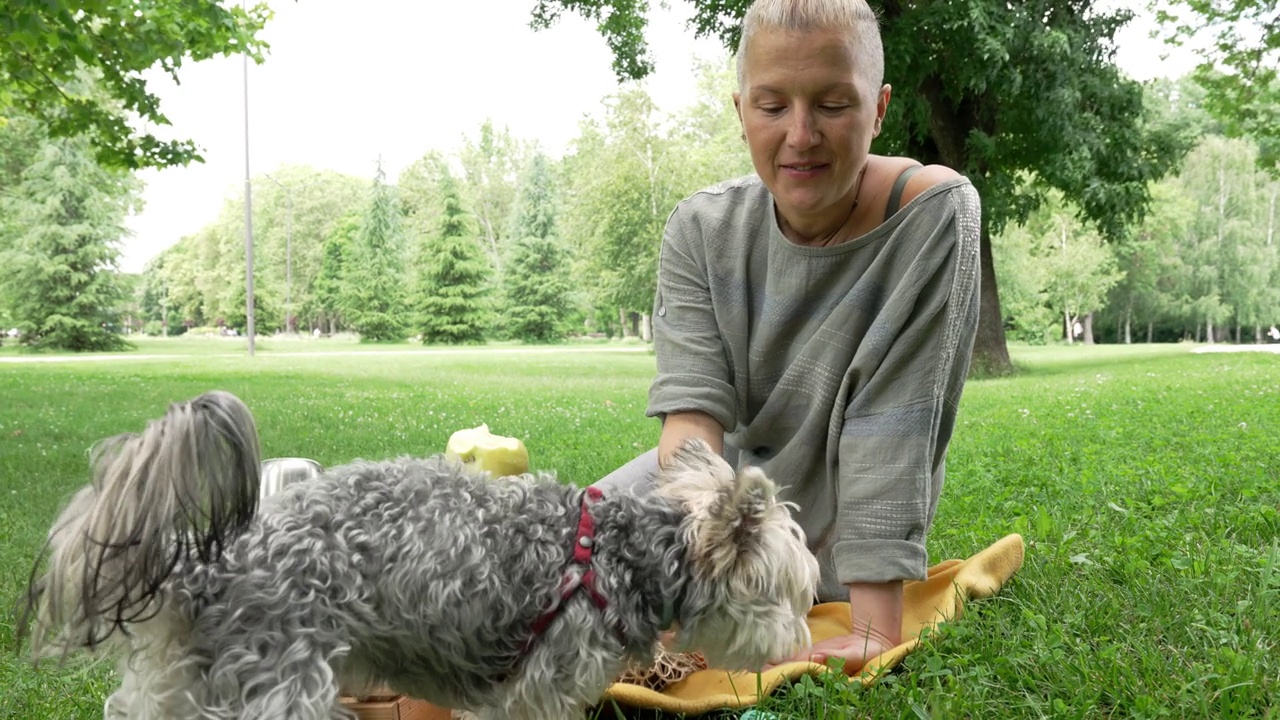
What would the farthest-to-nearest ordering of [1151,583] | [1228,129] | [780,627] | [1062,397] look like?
[1228,129] < [1062,397] < [1151,583] < [780,627]

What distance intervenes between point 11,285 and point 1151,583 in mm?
50849

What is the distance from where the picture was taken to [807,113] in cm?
330

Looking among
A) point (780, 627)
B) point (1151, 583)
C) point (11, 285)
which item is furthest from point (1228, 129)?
point (11, 285)

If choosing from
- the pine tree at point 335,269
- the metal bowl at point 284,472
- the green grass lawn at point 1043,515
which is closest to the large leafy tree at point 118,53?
the green grass lawn at point 1043,515

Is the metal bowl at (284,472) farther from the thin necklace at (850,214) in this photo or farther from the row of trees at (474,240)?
the row of trees at (474,240)

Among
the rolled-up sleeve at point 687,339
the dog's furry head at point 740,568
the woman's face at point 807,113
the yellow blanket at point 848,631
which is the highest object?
the woman's face at point 807,113

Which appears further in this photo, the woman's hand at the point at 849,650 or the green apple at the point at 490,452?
the green apple at the point at 490,452

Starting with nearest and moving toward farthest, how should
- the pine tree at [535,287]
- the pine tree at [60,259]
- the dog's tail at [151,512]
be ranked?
the dog's tail at [151,512]
the pine tree at [60,259]
the pine tree at [535,287]

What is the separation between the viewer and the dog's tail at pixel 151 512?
7.32 ft

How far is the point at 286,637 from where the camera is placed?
2348 millimetres

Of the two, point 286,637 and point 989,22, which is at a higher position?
point 989,22

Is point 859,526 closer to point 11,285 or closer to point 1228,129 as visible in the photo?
point 1228,129

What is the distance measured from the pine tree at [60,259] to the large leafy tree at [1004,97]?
3396 centimetres

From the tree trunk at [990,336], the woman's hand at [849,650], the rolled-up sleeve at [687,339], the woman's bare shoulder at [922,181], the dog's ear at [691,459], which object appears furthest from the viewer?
the tree trunk at [990,336]
